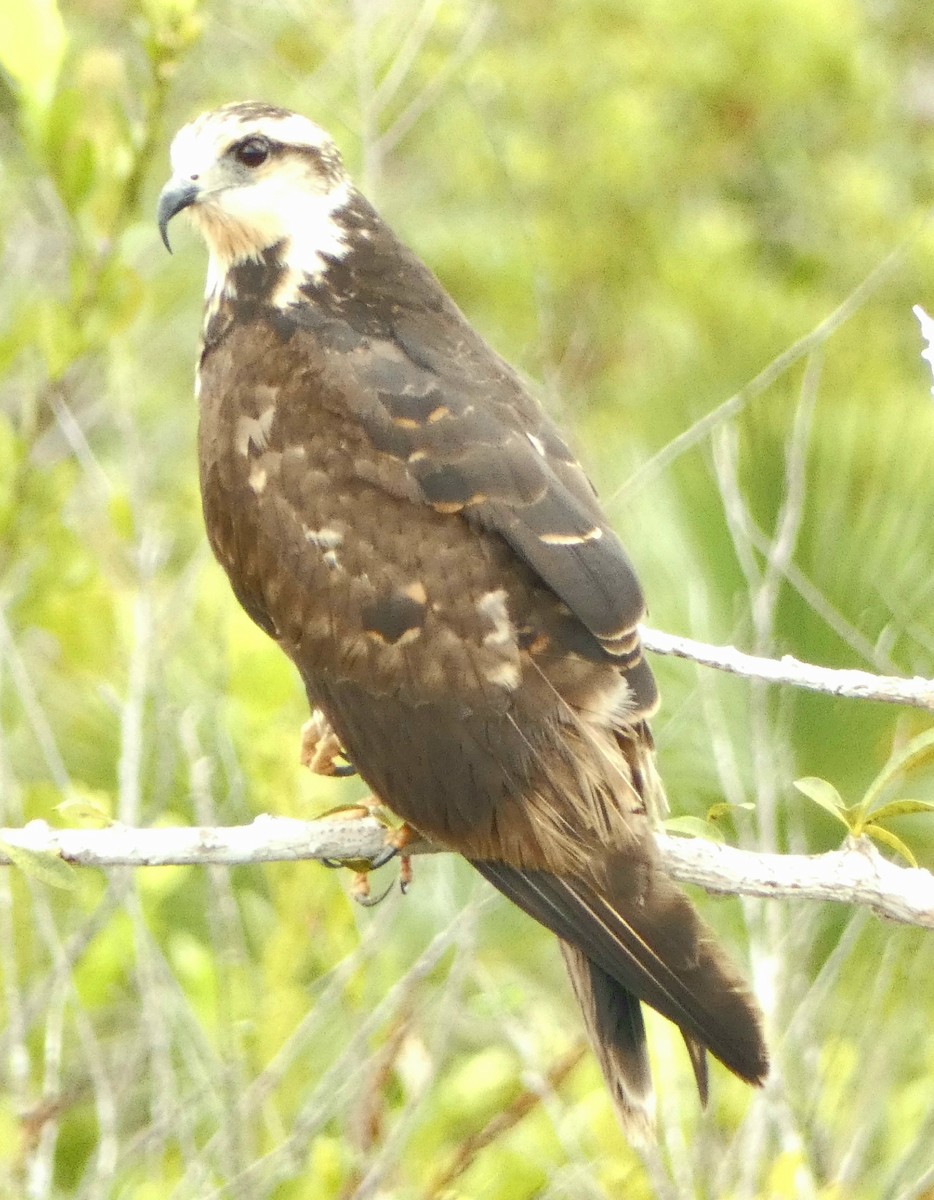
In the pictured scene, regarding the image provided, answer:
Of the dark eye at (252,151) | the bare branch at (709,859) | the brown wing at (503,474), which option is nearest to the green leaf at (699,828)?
the bare branch at (709,859)

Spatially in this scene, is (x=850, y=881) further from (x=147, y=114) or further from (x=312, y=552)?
(x=147, y=114)

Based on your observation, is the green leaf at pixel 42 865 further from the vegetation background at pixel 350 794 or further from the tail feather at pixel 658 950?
the tail feather at pixel 658 950

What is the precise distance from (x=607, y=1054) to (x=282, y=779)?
92 cm

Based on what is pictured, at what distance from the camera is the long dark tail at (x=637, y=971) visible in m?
2.62

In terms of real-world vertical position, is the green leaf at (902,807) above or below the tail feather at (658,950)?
above

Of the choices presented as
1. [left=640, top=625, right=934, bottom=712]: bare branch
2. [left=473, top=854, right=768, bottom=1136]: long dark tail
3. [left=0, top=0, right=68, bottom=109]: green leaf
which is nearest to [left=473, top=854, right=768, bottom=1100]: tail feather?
[left=473, top=854, right=768, bottom=1136]: long dark tail

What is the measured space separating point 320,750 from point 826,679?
1104mm

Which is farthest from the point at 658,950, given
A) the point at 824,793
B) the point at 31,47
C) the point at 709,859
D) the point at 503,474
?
the point at 31,47

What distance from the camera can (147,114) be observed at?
3389 mm

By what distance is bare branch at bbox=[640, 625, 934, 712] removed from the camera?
2.46 m

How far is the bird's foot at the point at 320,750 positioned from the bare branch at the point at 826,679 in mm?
827

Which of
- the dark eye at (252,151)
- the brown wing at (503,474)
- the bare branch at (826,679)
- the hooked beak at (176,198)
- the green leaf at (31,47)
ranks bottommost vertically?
the bare branch at (826,679)

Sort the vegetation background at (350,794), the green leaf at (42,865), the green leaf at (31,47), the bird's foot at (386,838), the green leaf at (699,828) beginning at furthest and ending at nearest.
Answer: the green leaf at (31,47)
the vegetation background at (350,794)
the bird's foot at (386,838)
the green leaf at (699,828)
the green leaf at (42,865)

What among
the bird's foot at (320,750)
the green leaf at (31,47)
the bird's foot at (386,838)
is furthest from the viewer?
the green leaf at (31,47)
